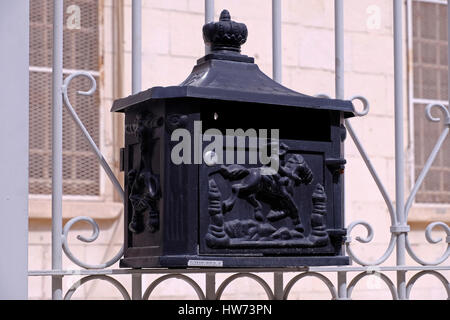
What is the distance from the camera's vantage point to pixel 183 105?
2.17 metres

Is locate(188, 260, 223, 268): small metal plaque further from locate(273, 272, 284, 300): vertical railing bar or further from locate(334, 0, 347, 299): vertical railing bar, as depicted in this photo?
locate(334, 0, 347, 299): vertical railing bar

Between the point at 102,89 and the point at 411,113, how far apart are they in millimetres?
2096

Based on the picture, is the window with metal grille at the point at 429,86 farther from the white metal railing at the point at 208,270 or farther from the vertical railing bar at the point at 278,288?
the vertical railing bar at the point at 278,288

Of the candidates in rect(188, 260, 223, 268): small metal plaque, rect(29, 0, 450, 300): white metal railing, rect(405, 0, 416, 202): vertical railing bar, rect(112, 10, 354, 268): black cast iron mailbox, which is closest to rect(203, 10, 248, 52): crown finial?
rect(112, 10, 354, 268): black cast iron mailbox

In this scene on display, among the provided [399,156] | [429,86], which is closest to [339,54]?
[399,156]

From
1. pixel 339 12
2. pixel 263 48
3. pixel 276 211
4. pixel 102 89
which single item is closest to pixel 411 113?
pixel 263 48

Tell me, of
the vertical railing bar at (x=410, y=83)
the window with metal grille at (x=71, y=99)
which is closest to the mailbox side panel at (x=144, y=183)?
the window with metal grille at (x=71, y=99)

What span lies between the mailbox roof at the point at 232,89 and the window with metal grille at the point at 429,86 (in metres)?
4.06

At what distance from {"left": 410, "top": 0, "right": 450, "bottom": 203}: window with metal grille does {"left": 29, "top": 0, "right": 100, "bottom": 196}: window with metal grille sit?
2.16 m

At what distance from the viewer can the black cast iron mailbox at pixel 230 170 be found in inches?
84.7

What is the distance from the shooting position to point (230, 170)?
219 centimetres
